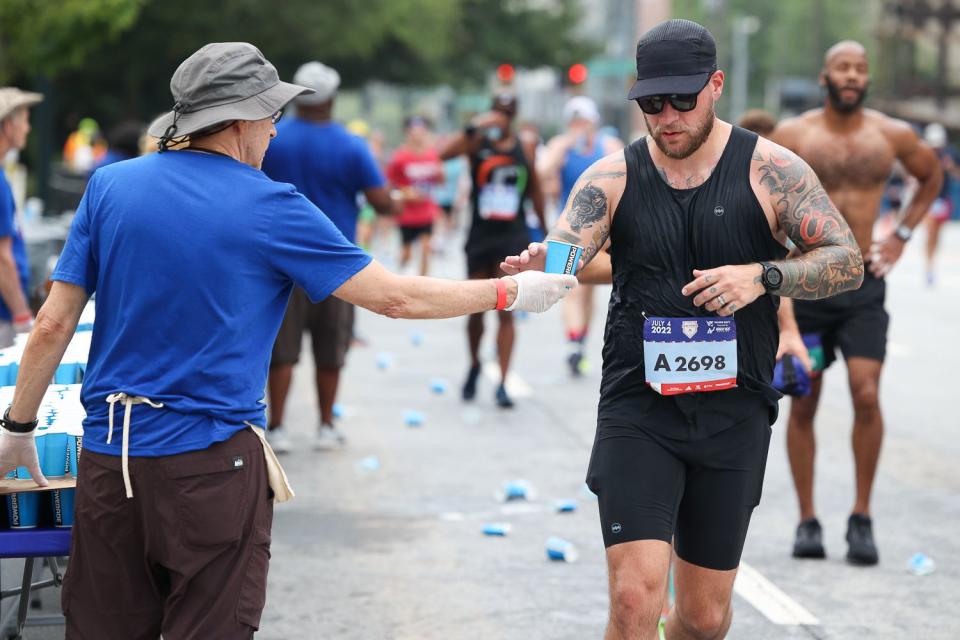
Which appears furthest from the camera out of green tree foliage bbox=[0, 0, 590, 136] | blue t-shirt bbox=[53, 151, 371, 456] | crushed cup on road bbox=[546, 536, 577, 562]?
green tree foliage bbox=[0, 0, 590, 136]

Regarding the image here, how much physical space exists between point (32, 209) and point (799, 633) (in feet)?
49.9

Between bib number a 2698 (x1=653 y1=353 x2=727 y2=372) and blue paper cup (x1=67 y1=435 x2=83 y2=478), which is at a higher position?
bib number a 2698 (x1=653 y1=353 x2=727 y2=372)

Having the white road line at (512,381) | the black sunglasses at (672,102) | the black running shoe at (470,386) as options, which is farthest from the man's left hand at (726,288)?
the white road line at (512,381)

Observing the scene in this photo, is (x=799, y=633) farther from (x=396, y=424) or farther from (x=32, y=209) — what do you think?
(x=32, y=209)

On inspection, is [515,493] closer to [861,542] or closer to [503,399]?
[861,542]

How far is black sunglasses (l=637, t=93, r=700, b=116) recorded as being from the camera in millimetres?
4250

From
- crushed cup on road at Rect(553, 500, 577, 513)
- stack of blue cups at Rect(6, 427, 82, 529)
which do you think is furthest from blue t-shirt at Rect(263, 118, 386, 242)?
stack of blue cups at Rect(6, 427, 82, 529)

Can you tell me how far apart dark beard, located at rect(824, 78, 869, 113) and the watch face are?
2926 mm

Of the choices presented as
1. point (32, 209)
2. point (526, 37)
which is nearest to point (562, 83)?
point (526, 37)

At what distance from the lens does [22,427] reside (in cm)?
406

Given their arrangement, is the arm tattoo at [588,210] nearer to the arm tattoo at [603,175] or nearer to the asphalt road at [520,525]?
the arm tattoo at [603,175]

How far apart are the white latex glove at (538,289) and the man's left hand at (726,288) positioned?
0.35m

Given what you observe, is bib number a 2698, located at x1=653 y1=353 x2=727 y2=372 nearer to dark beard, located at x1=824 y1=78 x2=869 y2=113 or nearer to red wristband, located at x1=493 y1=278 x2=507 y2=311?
red wristband, located at x1=493 y1=278 x2=507 y2=311

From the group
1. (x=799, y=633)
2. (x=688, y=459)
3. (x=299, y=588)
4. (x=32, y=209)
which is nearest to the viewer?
(x=688, y=459)
